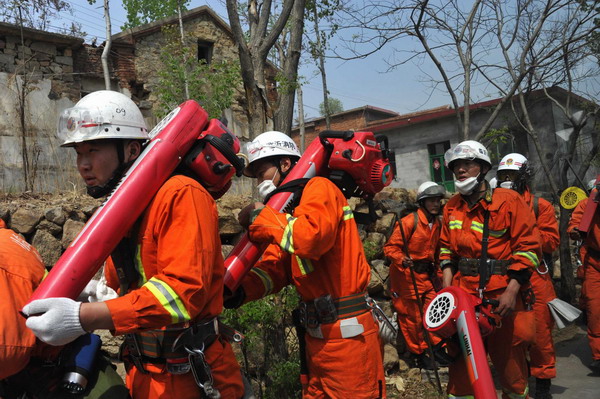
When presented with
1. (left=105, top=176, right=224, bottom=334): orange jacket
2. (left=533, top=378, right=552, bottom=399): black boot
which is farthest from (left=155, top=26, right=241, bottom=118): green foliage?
(left=105, top=176, right=224, bottom=334): orange jacket

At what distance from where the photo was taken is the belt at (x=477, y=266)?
412 centimetres

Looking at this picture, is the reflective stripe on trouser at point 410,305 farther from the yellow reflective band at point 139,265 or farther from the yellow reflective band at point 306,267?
the yellow reflective band at point 139,265

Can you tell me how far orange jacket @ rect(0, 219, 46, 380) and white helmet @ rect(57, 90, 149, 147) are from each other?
21.0 inches

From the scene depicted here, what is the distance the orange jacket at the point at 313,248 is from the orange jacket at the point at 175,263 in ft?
1.57

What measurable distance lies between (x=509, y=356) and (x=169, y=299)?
3219 millimetres

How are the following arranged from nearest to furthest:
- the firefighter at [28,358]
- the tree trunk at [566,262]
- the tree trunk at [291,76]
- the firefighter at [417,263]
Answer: the firefighter at [28,358], the tree trunk at [291,76], the firefighter at [417,263], the tree trunk at [566,262]

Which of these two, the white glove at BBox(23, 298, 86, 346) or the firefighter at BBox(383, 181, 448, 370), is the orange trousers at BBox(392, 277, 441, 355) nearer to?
the firefighter at BBox(383, 181, 448, 370)

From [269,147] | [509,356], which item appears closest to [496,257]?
[509,356]

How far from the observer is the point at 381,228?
8930 millimetres

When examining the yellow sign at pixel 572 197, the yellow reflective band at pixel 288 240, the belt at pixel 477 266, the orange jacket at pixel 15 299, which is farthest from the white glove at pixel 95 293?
the yellow sign at pixel 572 197

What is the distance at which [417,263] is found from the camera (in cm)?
675

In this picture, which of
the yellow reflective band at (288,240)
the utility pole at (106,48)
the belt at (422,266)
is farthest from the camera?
the utility pole at (106,48)

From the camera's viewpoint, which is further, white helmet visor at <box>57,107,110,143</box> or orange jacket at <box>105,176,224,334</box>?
white helmet visor at <box>57,107,110,143</box>

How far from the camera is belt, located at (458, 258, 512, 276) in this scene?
4117 millimetres
